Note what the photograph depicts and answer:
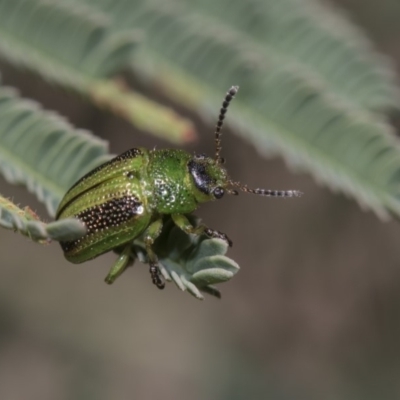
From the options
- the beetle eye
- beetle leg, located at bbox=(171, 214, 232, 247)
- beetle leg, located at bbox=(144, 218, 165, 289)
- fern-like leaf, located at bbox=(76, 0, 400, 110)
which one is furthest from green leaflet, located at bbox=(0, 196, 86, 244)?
fern-like leaf, located at bbox=(76, 0, 400, 110)

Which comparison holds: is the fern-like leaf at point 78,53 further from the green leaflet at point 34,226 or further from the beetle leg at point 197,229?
the green leaflet at point 34,226

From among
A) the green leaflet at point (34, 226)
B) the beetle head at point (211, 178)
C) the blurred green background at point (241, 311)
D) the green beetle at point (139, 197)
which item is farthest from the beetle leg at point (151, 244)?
the blurred green background at point (241, 311)

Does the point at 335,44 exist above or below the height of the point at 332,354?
above

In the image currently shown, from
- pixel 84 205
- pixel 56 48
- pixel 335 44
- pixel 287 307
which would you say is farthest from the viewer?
pixel 287 307

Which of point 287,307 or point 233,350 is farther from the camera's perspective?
point 287,307

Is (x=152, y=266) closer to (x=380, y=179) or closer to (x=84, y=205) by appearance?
(x=84, y=205)

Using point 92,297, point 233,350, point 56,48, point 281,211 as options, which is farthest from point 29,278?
point 56,48

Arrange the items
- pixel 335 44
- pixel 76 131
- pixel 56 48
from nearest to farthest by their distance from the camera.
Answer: pixel 76 131 < pixel 56 48 < pixel 335 44

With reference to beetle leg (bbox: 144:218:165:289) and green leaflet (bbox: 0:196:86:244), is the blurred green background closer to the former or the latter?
beetle leg (bbox: 144:218:165:289)
